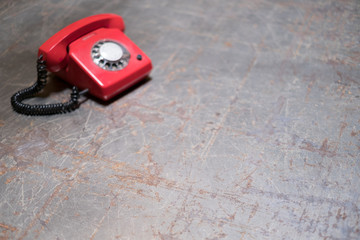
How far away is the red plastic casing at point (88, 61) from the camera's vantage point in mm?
1753

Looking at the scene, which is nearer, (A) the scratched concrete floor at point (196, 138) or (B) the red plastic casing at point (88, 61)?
(A) the scratched concrete floor at point (196, 138)

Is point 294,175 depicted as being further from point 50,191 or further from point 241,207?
point 50,191

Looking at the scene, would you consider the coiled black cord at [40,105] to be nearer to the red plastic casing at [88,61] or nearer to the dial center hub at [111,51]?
the red plastic casing at [88,61]

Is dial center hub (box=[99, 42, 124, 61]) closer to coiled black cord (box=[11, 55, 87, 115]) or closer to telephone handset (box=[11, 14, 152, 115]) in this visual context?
telephone handset (box=[11, 14, 152, 115])

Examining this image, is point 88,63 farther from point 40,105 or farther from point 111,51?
point 40,105

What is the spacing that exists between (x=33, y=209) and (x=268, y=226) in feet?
2.76

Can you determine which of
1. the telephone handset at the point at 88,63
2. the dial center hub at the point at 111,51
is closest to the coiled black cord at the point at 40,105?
the telephone handset at the point at 88,63

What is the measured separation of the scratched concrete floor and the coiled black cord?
A: 1.5 inches

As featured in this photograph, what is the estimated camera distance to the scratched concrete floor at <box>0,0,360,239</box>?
1452 millimetres

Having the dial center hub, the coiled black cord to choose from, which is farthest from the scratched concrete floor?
the dial center hub

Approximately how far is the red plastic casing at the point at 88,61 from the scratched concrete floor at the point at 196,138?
9 centimetres

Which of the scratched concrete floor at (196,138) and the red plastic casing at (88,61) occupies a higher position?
the red plastic casing at (88,61)

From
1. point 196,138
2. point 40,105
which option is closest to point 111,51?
point 40,105

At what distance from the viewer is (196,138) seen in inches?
68.1
